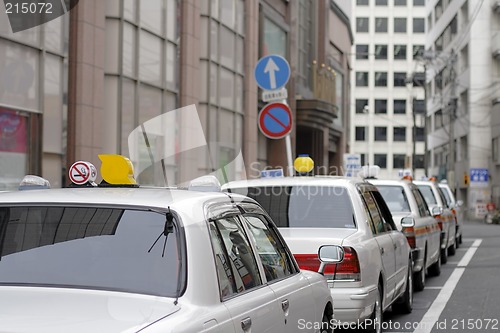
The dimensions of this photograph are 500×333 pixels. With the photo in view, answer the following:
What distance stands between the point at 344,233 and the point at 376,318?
92 cm

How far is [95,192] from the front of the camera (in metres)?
4.57

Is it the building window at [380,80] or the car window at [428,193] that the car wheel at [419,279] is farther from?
the building window at [380,80]

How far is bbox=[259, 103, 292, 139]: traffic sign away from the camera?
14.1 metres

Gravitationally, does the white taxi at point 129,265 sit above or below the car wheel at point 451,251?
above

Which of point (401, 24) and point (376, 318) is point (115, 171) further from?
point (401, 24)

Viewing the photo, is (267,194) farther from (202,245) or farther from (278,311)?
(202,245)

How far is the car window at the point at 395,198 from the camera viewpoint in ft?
45.1

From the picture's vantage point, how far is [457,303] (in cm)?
1178

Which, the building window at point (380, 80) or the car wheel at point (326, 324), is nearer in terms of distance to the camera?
the car wheel at point (326, 324)

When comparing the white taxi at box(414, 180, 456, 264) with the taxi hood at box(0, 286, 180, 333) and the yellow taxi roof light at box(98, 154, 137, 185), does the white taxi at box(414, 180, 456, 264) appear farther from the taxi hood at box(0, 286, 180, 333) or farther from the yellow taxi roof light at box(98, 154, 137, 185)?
the taxi hood at box(0, 286, 180, 333)

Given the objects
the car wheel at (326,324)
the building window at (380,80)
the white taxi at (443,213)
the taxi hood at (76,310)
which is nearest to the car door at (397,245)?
the car wheel at (326,324)

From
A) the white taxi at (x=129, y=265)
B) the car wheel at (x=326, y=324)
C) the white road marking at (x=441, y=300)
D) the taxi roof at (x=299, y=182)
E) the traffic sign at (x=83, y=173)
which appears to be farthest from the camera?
the white road marking at (x=441, y=300)

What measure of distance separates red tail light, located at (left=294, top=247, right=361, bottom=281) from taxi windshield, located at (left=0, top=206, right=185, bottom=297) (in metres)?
3.57

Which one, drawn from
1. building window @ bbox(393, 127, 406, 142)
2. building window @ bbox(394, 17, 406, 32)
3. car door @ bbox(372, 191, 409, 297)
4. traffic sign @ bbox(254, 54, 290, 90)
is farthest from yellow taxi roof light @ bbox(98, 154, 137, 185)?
building window @ bbox(394, 17, 406, 32)
